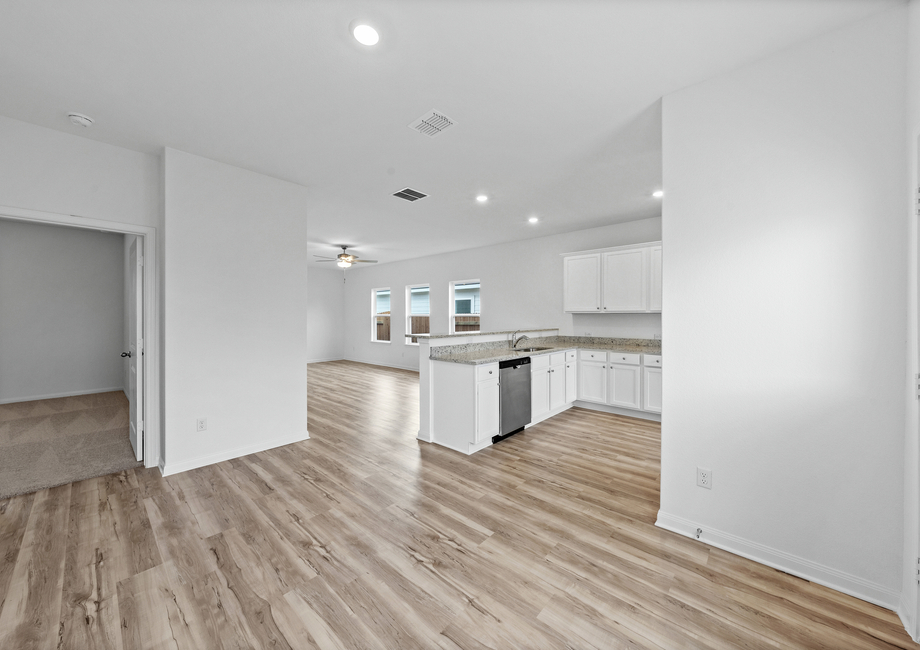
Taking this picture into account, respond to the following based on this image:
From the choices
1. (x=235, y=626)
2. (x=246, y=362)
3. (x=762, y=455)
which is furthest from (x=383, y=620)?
(x=246, y=362)

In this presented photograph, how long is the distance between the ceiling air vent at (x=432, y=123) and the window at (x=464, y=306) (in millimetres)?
4748

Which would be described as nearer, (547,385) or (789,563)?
(789,563)

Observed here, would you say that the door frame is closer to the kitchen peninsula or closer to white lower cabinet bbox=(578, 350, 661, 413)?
the kitchen peninsula

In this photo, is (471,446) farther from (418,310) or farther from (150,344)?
(418,310)

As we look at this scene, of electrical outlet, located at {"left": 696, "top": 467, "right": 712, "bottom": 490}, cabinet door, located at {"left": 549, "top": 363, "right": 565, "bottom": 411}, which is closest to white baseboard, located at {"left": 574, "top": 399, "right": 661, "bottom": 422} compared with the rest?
cabinet door, located at {"left": 549, "top": 363, "right": 565, "bottom": 411}

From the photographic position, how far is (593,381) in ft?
16.5

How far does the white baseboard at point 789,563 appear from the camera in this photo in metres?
1.66

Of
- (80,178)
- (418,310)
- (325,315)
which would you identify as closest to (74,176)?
(80,178)

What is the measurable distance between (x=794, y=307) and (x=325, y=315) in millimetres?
9924

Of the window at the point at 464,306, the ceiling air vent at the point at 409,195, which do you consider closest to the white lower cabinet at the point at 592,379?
the window at the point at 464,306

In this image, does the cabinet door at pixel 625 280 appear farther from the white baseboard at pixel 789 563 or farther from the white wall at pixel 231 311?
the white wall at pixel 231 311

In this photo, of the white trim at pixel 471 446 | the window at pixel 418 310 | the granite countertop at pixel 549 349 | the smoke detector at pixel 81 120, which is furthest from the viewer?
the window at pixel 418 310

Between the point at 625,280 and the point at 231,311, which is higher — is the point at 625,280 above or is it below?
above

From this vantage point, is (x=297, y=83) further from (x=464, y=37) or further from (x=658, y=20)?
(x=658, y=20)
